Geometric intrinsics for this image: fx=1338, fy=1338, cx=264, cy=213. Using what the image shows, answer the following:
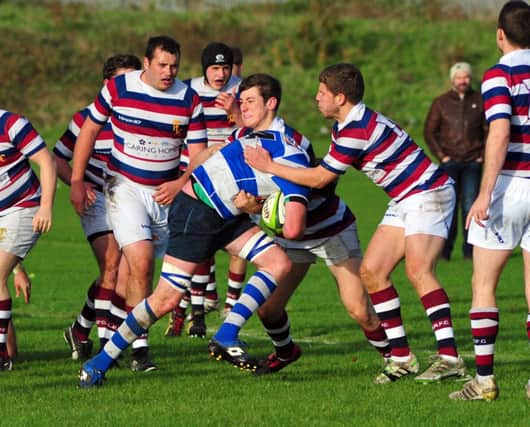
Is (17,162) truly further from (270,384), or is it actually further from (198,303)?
(198,303)

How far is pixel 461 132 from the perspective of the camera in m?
17.6

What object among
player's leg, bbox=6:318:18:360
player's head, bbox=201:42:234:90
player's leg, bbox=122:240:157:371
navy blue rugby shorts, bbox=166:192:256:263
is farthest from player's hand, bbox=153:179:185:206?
player's head, bbox=201:42:234:90

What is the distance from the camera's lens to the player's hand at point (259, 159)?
848 centimetres

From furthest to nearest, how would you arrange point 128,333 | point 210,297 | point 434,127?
point 434,127, point 210,297, point 128,333

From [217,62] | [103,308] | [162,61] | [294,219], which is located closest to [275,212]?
[294,219]

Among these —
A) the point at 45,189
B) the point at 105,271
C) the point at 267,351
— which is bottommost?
the point at 267,351

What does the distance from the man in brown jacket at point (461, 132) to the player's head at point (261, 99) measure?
8.91 meters

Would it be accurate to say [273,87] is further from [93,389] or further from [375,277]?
[93,389]

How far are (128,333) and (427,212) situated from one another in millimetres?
2091

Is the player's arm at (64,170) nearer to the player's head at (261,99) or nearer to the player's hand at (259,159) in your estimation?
the player's head at (261,99)

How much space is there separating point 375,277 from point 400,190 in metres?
0.60

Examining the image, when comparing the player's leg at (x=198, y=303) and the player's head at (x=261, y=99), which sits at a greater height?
the player's head at (x=261, y=99)

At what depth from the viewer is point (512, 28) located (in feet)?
25.6

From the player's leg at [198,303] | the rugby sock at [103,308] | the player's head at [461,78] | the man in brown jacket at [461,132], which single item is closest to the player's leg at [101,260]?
the rugby sock at [103,308]
